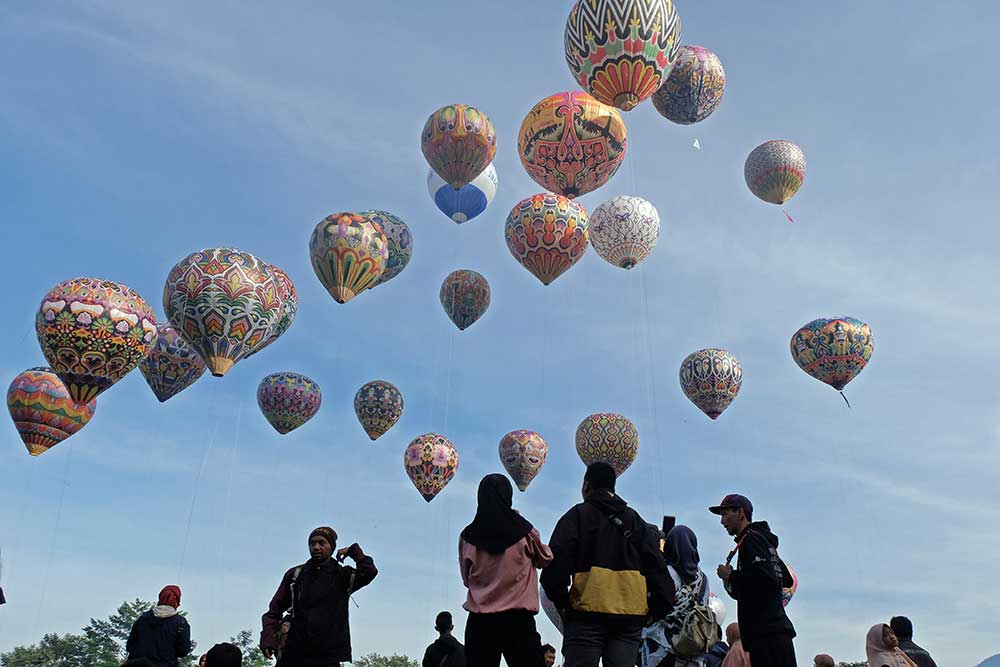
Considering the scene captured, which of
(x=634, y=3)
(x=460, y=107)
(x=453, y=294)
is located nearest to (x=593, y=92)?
(x=634, y=3)

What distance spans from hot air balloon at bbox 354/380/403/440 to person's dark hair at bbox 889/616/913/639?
1563 centimetres

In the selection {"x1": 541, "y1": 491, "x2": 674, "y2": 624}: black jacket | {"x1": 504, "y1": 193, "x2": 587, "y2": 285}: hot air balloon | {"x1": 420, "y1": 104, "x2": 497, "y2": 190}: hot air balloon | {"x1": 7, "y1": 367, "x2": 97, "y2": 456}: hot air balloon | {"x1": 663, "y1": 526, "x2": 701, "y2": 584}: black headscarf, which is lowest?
{"x1": 541, "y1": 491, "x2": 674, "y2": 624}: black jacket

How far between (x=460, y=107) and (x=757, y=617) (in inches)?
516

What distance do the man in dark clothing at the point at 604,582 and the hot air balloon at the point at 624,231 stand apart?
1413cm

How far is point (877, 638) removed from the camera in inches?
259

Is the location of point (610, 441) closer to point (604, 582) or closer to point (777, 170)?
point (777, 170)

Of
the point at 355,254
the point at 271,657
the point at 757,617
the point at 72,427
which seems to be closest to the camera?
the point at 757,617

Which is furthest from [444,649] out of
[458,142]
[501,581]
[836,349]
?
[836,349]

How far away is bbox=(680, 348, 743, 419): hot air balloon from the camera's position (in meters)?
19.9

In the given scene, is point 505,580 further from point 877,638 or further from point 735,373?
point 735,373

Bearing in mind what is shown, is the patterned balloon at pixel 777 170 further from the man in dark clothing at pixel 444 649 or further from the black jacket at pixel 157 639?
the black jacket at pixel 157 639

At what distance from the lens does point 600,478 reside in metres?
4.75

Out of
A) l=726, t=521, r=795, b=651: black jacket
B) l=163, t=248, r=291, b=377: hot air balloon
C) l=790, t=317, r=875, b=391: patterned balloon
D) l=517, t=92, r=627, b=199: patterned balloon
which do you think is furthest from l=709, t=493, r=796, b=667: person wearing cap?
l=790, t=317, r=875, b=391: patterned balloon

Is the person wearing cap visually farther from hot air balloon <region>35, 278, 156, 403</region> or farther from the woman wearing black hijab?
hot air balloon <region>35, 278, 156, 403</region>
